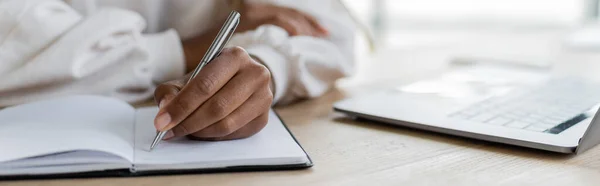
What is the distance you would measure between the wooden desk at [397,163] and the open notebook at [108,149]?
0.01 meters

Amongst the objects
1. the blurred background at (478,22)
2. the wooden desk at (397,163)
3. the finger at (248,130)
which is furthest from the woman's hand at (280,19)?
the blurred background at (478,22)

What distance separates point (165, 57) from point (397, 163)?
45cm

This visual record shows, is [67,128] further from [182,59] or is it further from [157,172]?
[182,59]

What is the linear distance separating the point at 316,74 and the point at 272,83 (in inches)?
4.3

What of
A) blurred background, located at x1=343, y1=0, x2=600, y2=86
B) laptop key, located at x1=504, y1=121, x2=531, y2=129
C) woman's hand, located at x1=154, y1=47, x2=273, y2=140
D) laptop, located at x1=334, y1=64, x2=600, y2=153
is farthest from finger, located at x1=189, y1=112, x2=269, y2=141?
blurred background, located at x1=343, y1=0, x2=600, y2=86

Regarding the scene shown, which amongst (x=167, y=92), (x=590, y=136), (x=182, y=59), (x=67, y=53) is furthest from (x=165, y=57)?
(x=590, y=136)

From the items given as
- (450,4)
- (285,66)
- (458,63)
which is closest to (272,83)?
(285,66)

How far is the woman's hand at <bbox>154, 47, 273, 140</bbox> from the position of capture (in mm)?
676

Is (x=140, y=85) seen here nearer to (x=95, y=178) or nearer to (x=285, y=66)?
(x=285, y=66)

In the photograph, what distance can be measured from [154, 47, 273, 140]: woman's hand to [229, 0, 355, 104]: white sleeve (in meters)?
0.20

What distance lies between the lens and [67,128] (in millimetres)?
696

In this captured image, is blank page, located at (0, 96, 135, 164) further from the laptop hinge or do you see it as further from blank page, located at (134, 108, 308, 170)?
the laptop hinge

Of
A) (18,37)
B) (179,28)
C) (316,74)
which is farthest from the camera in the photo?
(179,28)

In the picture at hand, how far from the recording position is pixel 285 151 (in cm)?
66
